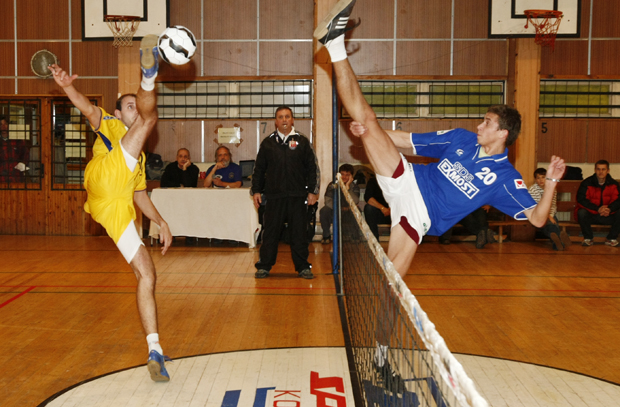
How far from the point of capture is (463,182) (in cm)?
405

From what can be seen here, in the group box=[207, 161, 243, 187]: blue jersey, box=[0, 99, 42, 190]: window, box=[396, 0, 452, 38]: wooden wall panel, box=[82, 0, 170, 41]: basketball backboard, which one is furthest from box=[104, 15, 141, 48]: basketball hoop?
box=[396, 0, 452, 38]: wooden wall panel

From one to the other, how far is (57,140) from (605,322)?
10.2 metres

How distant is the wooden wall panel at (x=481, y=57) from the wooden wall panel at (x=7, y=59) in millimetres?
8704

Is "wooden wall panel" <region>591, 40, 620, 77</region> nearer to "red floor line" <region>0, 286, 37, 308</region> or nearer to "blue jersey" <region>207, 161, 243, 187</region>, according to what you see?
"blue jersey" <region>207, 161, 243, 187</region>

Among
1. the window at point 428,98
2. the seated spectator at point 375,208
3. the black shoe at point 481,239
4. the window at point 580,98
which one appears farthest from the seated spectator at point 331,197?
the window at point 580,98

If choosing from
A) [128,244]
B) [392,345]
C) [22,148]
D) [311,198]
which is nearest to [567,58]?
[311,198]

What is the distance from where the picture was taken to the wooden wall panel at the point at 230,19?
12.0m

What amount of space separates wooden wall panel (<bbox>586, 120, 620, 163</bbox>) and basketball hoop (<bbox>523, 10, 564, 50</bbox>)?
231 cm

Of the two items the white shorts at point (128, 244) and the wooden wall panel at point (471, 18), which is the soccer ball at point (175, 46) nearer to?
the white shorts at point (128, 244)

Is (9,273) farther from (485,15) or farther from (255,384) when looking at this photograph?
(485,15)

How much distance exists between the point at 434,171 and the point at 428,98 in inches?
328

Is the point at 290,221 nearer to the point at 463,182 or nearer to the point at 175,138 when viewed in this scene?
the point at 463,182

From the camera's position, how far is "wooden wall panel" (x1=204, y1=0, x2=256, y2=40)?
12.0m

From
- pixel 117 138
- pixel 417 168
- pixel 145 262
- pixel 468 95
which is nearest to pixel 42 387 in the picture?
pixel 145 262
